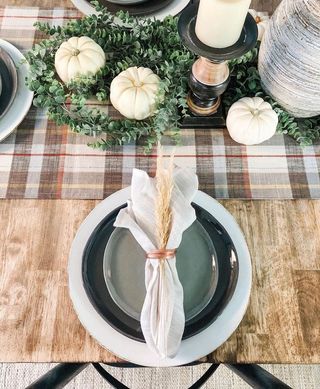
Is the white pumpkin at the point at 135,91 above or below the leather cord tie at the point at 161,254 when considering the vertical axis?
above

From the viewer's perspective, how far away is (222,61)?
686 millimetres

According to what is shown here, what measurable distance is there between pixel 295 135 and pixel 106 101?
340mm

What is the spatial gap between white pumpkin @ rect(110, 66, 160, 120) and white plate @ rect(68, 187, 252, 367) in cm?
19

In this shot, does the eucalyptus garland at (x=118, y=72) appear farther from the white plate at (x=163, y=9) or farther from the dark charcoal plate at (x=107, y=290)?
the dark charcoal plate at (x=107, y=290)

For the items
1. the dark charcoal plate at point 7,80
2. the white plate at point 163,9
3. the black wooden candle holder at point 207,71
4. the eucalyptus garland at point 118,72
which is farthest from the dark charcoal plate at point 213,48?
the dark charcoal plate at point 7,80

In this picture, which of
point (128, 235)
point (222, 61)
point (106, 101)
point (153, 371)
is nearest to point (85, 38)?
point (106, 101)

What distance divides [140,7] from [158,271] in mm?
568

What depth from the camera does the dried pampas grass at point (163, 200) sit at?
1.77 feet

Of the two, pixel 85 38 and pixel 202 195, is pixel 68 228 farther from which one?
pixel 85 38

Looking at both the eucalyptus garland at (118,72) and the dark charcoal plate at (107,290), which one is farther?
the eucalyptus garland at (118,72)

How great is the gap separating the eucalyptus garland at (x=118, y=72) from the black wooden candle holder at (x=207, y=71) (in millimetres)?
24

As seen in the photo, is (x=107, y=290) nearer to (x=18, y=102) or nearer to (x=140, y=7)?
(x=18, y=102)

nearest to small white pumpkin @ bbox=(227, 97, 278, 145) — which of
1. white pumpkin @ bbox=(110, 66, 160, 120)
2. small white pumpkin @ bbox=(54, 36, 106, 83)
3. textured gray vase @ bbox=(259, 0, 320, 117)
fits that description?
textured gray vase @ bbox=(259, 0, 320, 117)

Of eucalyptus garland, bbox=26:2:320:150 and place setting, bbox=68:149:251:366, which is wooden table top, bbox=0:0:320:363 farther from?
eucalyptus garland, bbox=26:2:320:150
